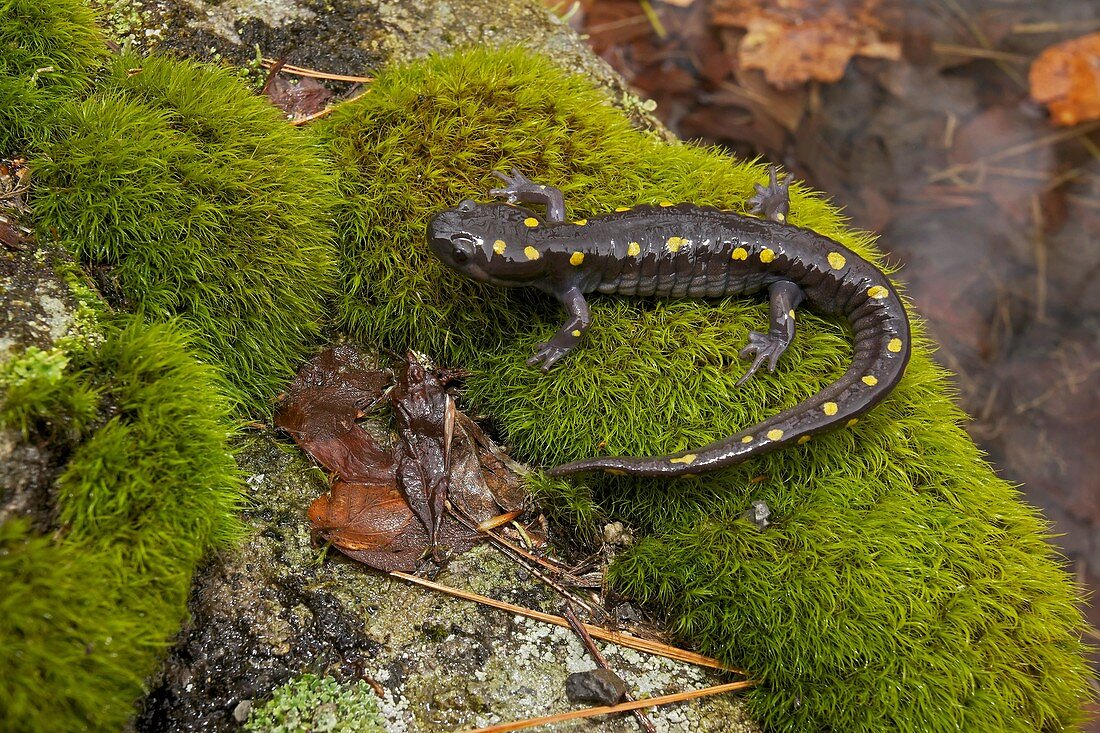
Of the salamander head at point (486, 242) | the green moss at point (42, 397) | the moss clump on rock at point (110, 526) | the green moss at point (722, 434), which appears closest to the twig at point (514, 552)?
the green moss at point (722, 434)

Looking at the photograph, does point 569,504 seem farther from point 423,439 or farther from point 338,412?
point 338,412

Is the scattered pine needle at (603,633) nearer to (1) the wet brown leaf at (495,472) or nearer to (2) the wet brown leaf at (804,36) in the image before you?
(1) the wet brown leaf at (495,472)

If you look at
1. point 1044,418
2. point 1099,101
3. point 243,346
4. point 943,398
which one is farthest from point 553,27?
point 1099,101

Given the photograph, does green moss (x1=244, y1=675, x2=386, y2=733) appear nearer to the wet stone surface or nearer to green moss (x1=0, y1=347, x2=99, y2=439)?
the wet stone surface

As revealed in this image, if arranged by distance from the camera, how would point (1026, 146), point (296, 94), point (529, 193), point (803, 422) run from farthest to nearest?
1. point (1026, 146)
2. point (296, 94)
3. point (529, 193)
4. point (803, 422)

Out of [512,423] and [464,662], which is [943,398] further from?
[464,662]

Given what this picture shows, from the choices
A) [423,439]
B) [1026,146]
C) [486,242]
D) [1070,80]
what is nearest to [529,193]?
[486,242]

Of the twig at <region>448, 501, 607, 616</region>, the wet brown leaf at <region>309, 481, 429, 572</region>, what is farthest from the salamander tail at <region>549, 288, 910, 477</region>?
the wet brown leaf at <region>309, 481, 429, 572</region>
